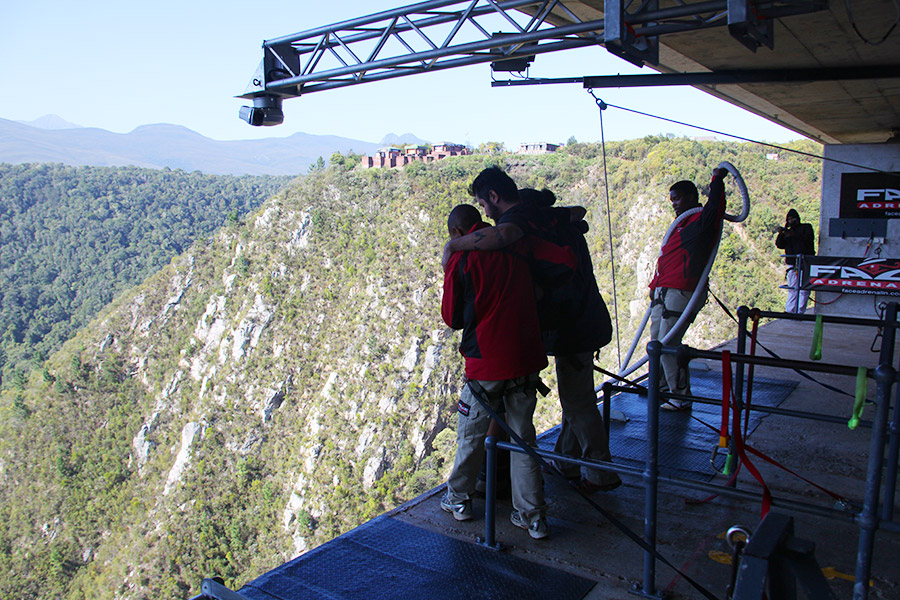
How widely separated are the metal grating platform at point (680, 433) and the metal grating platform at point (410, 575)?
111cm

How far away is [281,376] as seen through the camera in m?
57.5

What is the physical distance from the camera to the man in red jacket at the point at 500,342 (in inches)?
97.4

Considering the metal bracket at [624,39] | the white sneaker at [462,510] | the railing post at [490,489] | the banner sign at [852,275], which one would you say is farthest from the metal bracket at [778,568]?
the banner sign at [852,275]

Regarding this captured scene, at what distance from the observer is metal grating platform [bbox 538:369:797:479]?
11.2 feet

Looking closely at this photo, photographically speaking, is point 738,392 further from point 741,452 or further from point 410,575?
point 410,575

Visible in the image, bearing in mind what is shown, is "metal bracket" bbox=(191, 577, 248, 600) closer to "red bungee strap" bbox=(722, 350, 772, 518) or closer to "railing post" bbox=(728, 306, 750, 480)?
"red bungee strap" bbox=(722, 350, 772, 518)

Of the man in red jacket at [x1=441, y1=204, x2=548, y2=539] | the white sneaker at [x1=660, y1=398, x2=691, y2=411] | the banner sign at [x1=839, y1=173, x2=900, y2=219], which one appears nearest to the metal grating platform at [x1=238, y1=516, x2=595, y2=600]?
the man in red jacket at [x1=441, y1=204, x2=548, y2=539]

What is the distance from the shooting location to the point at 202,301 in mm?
64438

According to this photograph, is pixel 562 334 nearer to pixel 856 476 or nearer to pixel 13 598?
pixel 856 476

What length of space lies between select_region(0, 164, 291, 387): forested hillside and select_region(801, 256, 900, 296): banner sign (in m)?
→ 66.0

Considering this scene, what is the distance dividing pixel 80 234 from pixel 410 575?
10366 centimetres

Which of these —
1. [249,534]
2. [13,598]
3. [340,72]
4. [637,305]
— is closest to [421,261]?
[637,305]

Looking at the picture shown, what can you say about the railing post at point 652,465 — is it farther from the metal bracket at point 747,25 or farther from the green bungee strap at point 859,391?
the metal bracket at point 747,25

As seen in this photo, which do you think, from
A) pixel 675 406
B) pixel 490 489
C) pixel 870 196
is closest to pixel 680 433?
pixel 675 406
